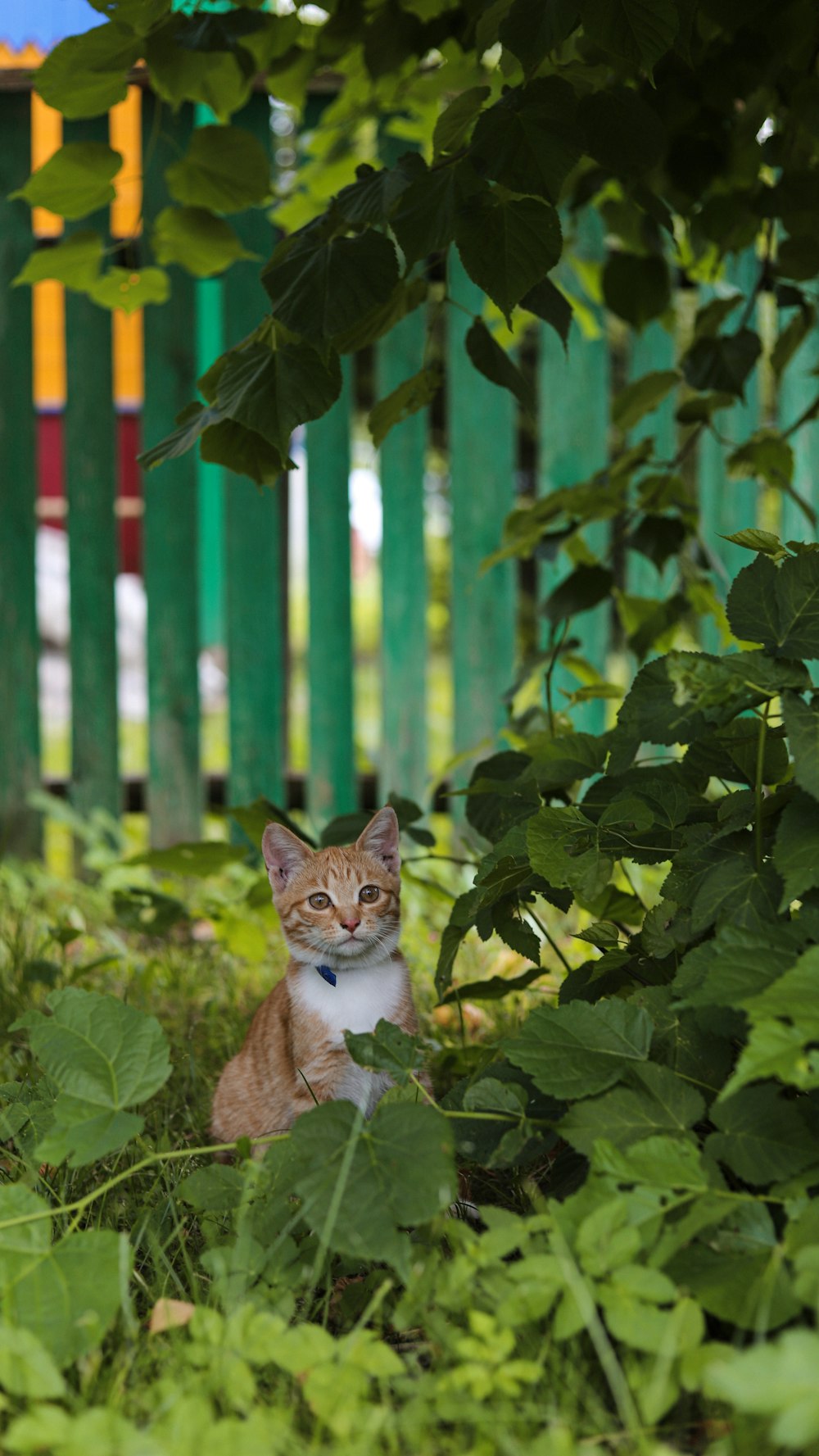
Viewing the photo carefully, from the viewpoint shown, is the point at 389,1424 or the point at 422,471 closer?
the point at 389,1424

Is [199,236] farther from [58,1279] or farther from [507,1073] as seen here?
[58,1279]

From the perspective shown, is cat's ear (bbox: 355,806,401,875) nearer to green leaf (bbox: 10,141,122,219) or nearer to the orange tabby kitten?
the orange tabby kitten

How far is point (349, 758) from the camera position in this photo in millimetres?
4035

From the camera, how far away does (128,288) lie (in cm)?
234

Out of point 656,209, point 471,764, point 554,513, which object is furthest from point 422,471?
point 656,209

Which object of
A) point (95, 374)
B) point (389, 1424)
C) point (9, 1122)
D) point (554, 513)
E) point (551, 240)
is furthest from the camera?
point (95, 374)

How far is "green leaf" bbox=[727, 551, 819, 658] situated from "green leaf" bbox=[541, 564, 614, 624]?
977 millimetres

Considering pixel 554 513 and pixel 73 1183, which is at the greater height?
pixel 554 513

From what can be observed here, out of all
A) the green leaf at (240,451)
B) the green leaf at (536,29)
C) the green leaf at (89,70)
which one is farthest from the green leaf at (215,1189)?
the green leaf at (89,70)

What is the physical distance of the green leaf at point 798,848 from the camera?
1.27 m

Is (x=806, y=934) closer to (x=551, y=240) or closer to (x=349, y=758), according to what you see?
(x=551, y=240)

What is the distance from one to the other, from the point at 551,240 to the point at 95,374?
9.04 ft

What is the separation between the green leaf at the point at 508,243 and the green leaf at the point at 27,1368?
1253 mm

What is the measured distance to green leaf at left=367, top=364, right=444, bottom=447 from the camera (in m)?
1.95
